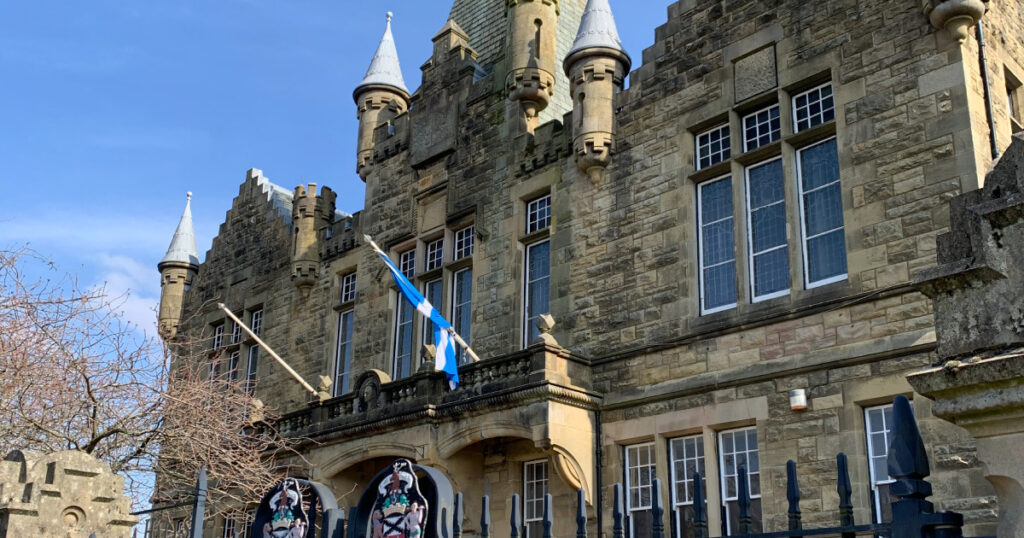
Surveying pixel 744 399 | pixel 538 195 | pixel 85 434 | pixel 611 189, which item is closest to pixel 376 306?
pixel 538 195

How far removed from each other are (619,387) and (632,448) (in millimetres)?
934

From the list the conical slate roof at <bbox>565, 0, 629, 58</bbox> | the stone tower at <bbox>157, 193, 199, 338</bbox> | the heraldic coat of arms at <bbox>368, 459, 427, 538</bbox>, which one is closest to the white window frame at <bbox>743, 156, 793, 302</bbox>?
the conical slate roof at <bbox>565, 0, 629, 58</bbox>

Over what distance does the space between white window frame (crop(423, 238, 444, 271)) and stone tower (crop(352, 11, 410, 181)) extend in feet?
9.70

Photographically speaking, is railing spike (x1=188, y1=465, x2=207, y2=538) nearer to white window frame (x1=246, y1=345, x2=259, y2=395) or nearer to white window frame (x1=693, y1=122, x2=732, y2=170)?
white window frame (x1=693, y1=122, x2=732, y2=170)

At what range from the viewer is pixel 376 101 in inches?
884

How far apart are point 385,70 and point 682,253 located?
33.5 ft

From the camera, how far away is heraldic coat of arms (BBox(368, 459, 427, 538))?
6.36 meters

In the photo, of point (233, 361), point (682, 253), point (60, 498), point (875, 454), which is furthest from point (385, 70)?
point (60, 498)

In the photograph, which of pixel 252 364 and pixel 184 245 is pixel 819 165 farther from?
pixel 184 245

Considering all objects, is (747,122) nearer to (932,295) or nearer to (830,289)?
(830,289)

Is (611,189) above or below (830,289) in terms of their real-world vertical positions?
above

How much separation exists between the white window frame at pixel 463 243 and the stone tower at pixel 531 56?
7.84 ft

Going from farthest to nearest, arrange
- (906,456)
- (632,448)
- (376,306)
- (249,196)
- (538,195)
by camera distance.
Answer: (249,196)
(376,306)
(538,195)
(632,448)
(906,456)

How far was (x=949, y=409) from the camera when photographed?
12.8 feet
